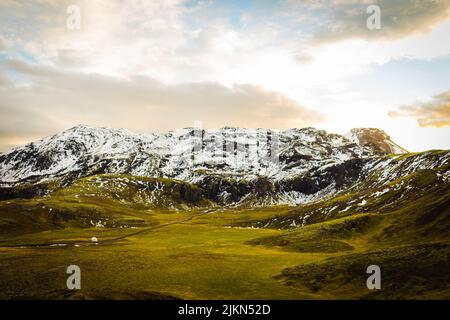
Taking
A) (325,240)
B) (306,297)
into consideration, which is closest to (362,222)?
(325,240)

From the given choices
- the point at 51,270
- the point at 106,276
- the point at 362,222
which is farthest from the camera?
the point at 362,222

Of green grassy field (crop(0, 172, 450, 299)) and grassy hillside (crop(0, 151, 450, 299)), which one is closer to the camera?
green grassy field (crop(0, 172, 450, 299))

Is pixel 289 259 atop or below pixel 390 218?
below

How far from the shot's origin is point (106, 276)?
3406 inches

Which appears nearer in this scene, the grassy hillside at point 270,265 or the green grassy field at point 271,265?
the green grassy field at point 271,265
